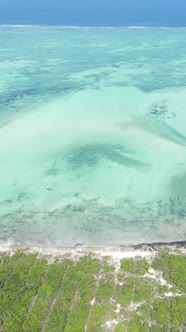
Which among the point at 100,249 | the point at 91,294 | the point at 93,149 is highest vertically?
the point at 93,149

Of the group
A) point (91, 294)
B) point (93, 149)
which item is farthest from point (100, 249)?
point (93, 149)

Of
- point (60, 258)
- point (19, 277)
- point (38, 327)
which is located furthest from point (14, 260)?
point (38, 327)

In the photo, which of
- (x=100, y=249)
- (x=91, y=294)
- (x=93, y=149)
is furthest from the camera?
(x=93, y=149)

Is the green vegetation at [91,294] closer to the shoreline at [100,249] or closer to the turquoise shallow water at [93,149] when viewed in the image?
the shoreline at [100,249]

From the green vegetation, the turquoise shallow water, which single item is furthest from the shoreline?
the turquoise shallow water

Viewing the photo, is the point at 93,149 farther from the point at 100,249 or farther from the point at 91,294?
the point at 91,294

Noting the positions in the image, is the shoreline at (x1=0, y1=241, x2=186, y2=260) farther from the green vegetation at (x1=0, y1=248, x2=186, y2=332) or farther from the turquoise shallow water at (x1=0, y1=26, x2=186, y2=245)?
the turquoise shallow water at (x1=0, y1=26, x2=186, y2=245)
